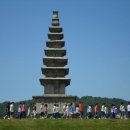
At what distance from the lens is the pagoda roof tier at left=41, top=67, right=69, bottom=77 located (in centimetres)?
5062

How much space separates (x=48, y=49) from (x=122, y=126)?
20.4m

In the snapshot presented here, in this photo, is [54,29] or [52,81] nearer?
[52,81]

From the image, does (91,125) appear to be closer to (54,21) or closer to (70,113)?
(70,113)

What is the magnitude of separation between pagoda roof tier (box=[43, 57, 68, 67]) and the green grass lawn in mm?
15839

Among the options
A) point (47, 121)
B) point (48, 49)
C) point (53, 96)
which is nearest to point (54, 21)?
point (48, 49)

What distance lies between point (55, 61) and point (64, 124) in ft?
56.7

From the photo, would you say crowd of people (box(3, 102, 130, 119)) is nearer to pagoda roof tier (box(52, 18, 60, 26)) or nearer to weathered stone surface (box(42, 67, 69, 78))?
weathered stone surface (box(42, 67, 69, 78))

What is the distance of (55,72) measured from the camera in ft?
167

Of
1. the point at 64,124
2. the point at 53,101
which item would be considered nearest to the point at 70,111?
the point at 53,101

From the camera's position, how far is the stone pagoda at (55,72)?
48062 mm

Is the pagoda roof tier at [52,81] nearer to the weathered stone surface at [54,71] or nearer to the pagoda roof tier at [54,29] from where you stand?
the weathered stone surface at [54,71]

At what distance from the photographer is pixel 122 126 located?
34.3 m

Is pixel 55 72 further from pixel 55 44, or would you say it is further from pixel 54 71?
pixel 55 44

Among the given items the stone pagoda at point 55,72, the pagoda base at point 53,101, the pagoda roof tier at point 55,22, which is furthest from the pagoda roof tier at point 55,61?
the pagoda roof tier at point 55,22
